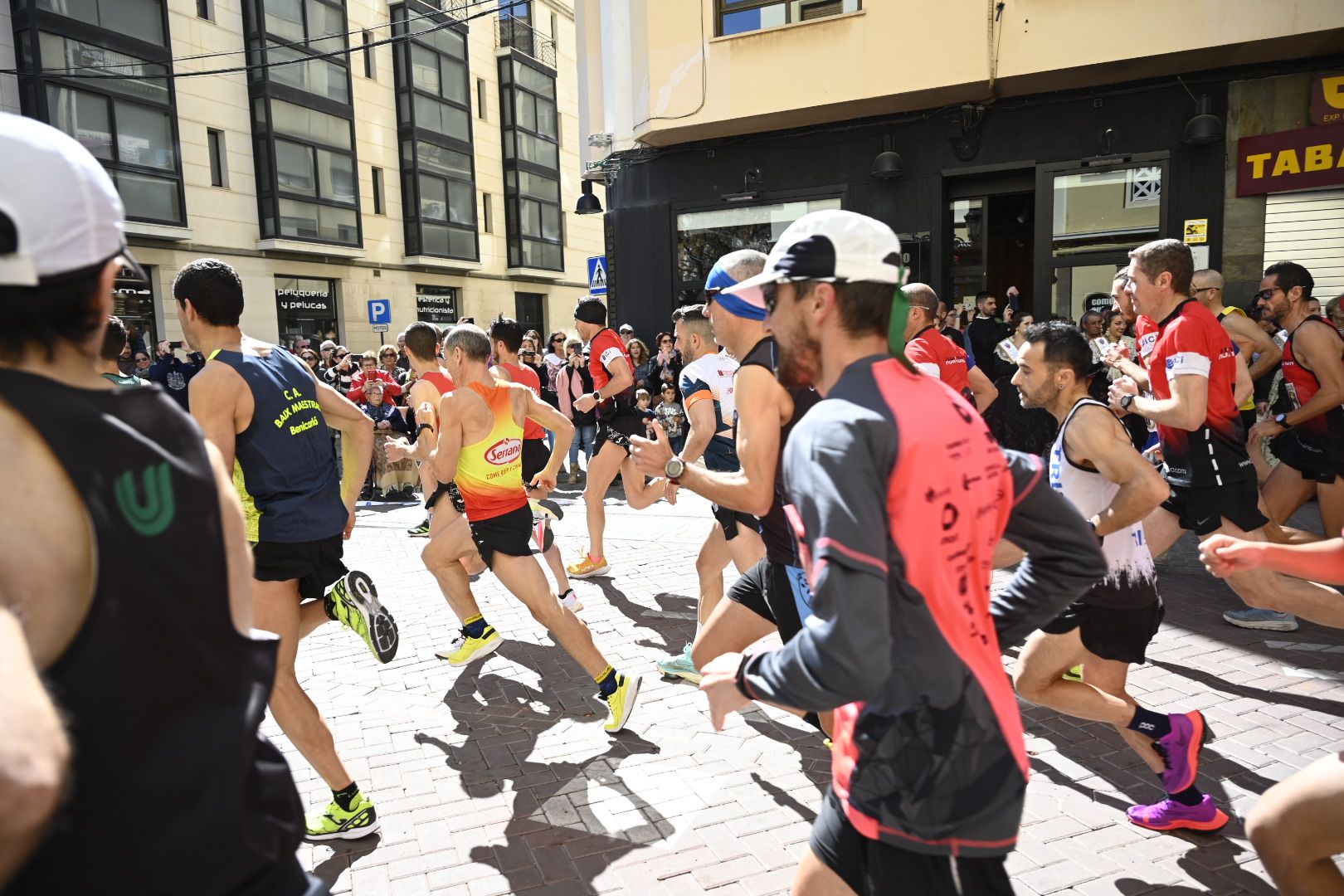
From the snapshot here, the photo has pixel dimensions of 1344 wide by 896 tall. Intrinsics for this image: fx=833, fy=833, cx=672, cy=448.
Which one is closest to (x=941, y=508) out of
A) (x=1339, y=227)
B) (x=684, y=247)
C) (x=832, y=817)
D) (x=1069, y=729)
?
(x=832, y=817)

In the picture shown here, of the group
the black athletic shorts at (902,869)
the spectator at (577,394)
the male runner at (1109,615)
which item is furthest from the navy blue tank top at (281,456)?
the spectator at (577,394)

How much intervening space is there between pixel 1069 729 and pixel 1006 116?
35.1ft

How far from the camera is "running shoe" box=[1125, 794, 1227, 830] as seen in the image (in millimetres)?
3207

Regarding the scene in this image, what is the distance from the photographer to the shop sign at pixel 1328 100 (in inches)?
415

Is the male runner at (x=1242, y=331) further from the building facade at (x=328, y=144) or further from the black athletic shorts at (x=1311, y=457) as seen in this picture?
the building facade at (x=328, y=144)

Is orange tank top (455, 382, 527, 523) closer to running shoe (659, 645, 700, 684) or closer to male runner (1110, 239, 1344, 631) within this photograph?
running shoe (659, 645, 700, 684)

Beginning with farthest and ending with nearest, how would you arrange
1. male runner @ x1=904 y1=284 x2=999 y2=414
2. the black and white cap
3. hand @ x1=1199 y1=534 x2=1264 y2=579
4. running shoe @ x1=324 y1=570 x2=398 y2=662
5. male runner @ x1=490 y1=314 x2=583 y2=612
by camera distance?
male runner @ x1=904 y1=284 x2=999 y2=414 < male runner @ x1=490 y1=314 x2=583 y2=612 < running shoe @ x1=324 y1=570 x2=398 y2=662 < hand @ x1=1199 y1=534 x2=1264 y2=579 < the black and white cap

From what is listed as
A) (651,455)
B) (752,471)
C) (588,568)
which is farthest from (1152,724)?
(588,568)

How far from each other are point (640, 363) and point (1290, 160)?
932 cm

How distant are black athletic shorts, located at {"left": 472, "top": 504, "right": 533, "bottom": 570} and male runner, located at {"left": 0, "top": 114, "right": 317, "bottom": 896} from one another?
3366 mm

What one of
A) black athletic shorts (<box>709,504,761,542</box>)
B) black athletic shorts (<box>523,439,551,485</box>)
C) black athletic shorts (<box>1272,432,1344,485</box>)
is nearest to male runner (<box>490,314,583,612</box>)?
black athletic shorts (<box>523,439,551,485</box>)

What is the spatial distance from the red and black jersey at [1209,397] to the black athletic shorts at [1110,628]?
1925 mm

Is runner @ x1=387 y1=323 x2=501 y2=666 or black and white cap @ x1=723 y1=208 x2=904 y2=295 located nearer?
black and white cap @ x1=723 y1=208 x2=904 y2=295

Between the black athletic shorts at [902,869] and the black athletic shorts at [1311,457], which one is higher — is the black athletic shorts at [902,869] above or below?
below
